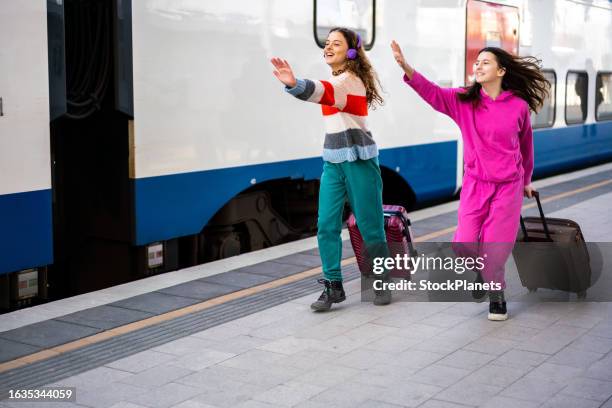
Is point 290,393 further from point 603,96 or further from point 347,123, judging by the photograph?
point 603,96

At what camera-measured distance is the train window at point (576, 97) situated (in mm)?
13055

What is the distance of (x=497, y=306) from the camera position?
5.46 m

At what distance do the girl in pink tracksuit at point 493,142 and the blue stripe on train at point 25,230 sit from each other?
220 centimetres

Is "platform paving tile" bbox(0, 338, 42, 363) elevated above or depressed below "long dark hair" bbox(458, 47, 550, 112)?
below

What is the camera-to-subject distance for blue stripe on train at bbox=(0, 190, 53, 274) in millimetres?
5406

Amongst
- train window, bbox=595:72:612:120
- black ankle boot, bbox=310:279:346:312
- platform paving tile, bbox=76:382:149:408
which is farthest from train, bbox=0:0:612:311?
train window, bbox=595:72:612:120

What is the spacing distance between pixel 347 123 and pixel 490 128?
31.5 inches

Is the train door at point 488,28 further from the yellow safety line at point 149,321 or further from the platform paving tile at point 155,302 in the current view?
the platform paving tile at point 155,302

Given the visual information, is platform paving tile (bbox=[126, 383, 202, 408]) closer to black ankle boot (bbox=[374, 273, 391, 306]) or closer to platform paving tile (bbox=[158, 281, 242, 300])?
platform paving tile (bbox=[158, 281, 242, 300])

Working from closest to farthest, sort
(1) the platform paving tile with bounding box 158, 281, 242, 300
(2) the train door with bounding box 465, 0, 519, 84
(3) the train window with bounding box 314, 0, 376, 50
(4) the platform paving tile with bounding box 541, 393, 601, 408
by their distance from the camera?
(4) the platform paving tile with bounding box 541, 393, 601, 408, (1) the platform paving tile with bounding box 158, 281, 242, 300, (3) the train window with bounding box 314, 0, 376, 50, (2) the train door with bounding box 465, 0, 519, 84

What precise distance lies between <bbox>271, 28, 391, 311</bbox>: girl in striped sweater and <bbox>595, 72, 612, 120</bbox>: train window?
30.6 feet

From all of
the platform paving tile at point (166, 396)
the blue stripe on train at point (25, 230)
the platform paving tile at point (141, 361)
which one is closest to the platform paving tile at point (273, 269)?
the blue stripe on train at point (25, 230)

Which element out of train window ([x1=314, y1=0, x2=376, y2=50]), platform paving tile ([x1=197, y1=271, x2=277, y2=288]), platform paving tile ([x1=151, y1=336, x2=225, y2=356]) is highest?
train window ([x1=314, y1=0, x2=376, y2=50])

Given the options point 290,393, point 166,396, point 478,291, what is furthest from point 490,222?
point 166,396
